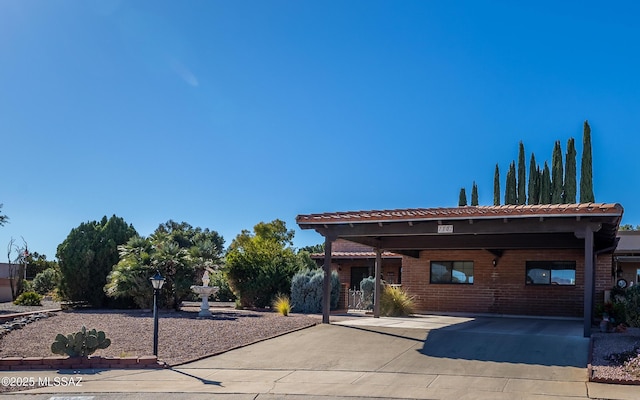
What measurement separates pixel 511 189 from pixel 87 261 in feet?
73.8

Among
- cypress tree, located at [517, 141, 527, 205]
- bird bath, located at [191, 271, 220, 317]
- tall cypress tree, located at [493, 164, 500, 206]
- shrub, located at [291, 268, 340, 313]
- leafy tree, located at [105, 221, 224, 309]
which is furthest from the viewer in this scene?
tall cypress tree, located at [493, 164, 500, 206]

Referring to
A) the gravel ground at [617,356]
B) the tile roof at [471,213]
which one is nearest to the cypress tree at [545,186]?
the tile roof at [471,213]

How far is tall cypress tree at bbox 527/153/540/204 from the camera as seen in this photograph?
107ft

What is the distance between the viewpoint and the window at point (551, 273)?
21.2m

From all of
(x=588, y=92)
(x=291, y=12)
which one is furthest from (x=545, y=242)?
(x=291, y=12)

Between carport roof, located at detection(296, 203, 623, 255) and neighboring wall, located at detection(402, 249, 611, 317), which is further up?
carport roof, located at detection(296, 203, 623, 255)

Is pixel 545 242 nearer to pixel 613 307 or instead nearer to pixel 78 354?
pixel 613 307

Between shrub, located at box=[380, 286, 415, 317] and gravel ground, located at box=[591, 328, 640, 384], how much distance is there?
728 centimetres

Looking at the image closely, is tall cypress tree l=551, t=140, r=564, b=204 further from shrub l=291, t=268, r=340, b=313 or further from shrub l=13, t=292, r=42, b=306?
shrub l=13, t=292, r=42, b=306

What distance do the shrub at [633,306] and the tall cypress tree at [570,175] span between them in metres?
18.7

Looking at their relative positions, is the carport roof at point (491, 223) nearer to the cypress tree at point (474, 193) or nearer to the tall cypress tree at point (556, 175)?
the tall cypress tree at point (556, 175)

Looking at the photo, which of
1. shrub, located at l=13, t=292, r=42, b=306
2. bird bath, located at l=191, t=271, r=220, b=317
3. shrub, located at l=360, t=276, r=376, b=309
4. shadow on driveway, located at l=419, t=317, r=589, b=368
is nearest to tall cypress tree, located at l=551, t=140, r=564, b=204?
shrub, located at l=360, t=276, r=376, b=309

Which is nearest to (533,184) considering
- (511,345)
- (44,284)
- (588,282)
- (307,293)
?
(307,293)

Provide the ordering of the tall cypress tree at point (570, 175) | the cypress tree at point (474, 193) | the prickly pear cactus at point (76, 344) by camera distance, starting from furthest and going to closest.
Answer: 1. the cypress tree at point (474, 193)
2. the tall cypress tree at point (570, 175)
3. the prickly pear cactus at point (76, 344)
